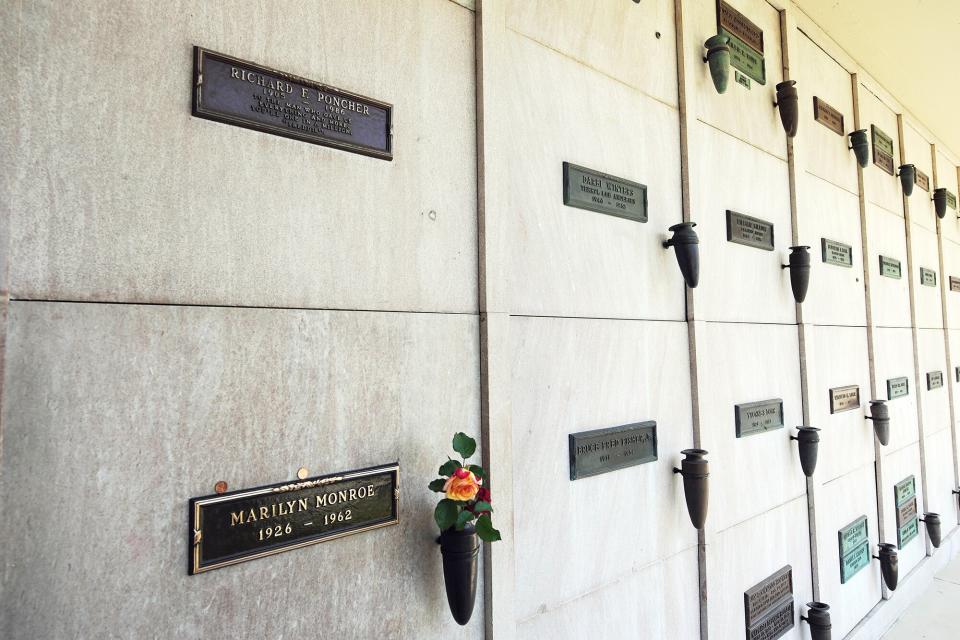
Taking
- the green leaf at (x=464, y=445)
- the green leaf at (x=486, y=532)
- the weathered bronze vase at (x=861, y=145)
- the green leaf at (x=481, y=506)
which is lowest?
the green leaf at (x=486, y=532)

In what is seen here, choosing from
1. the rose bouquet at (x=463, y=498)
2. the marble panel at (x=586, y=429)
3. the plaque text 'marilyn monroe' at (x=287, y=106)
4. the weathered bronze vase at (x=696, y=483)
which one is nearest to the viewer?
the plaque text 'marilyn monroe' at (x=287, y=106)

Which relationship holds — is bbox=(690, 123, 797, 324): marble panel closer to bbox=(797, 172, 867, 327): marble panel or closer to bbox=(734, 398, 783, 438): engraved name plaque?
bbox=(797, 172, 867, 327): marble panel

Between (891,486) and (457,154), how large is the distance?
268 cm

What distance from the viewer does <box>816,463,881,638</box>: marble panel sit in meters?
1.90

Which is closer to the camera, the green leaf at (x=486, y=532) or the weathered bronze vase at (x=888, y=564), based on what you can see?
the green leaf at (x=486, y=532)

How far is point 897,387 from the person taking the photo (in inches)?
99.6

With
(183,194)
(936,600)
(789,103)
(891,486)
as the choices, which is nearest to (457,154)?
(183,194)

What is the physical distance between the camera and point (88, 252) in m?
0.64

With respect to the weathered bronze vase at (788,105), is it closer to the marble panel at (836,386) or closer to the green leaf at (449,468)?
the marble panel at (836,386)

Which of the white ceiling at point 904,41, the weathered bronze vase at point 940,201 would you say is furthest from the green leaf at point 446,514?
the weathered bronze vase at point 940,201

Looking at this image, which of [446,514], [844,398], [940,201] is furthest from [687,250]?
[940,201]

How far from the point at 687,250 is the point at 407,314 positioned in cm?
80

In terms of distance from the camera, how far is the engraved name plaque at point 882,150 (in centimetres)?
260

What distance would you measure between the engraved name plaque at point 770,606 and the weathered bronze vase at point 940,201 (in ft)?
9.22
